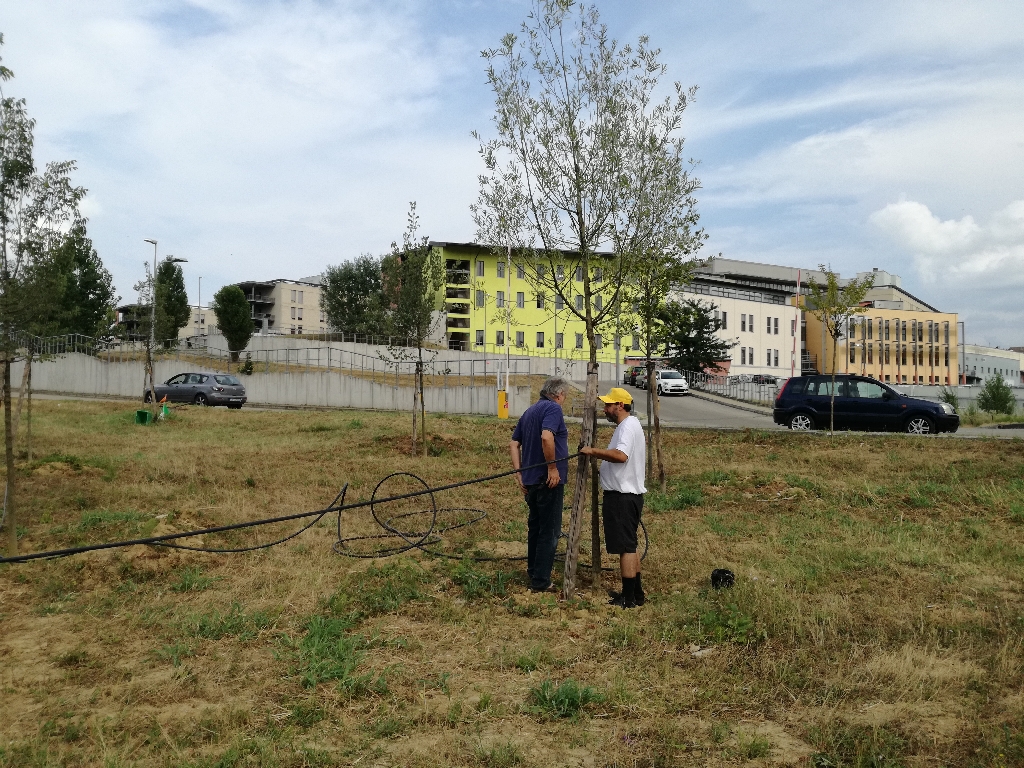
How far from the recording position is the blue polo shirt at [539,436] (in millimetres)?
7129

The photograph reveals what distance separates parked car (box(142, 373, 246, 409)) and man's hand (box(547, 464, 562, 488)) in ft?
90.9

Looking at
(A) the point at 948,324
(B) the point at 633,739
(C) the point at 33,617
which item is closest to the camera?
(B) the point at 633,739

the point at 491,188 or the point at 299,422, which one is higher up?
the point at 491,188

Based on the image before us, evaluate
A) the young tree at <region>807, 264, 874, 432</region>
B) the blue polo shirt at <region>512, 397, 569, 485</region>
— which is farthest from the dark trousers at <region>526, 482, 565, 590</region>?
the young tree at <region>807, 264, 874, 432</region>

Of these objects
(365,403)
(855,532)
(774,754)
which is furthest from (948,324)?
(774,754)

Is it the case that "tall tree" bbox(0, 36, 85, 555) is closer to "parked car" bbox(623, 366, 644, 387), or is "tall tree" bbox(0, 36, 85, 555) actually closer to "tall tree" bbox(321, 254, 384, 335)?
"parked car" bbox(623, 366, 644, 387)

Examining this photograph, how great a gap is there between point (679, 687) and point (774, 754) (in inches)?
37.8

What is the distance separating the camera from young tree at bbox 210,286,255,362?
60.5m

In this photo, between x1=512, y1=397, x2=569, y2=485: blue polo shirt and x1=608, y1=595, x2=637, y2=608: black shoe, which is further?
x1=512, y1=397, x2=569, y2=485: blue polo shirt

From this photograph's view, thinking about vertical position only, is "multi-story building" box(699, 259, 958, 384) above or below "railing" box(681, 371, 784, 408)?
above

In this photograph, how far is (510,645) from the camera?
5867 mm

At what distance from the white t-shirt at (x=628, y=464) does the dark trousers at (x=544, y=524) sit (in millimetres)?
597

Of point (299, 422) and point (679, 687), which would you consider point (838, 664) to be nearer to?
point (679, 687)

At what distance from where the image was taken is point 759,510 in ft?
37.9
